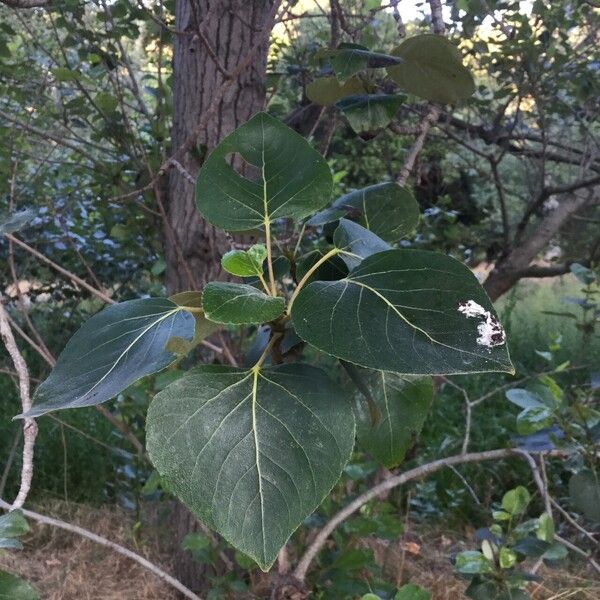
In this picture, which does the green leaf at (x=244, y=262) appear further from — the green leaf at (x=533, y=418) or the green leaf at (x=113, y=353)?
the green leaf at (x=533, y=418)

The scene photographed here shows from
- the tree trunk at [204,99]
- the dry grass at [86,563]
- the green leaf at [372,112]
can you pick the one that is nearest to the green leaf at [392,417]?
the green leaf at [372,112]

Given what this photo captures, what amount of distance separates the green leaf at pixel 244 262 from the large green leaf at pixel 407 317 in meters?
0.08

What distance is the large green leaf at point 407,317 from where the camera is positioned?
1.43 ft

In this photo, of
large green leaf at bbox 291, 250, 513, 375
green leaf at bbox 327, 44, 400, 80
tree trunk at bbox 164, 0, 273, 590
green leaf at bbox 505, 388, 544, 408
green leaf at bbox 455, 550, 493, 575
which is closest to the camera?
large green leaf at bbox 291, 250, 513, 375

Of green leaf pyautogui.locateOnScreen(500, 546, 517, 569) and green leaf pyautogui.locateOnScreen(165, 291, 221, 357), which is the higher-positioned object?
green leaf pyautogui.locateOnScreen(165, 291, 221, 357)

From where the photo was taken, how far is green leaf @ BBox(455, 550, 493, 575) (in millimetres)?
876

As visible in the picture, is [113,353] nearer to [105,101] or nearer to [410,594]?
[410,594]

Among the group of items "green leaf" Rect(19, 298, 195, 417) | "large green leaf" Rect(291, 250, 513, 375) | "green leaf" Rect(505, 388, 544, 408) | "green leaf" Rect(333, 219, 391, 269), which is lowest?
"green leaf" Rect(505, 388, 544, 408)

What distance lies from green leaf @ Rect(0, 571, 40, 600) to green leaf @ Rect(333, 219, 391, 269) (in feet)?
1.26

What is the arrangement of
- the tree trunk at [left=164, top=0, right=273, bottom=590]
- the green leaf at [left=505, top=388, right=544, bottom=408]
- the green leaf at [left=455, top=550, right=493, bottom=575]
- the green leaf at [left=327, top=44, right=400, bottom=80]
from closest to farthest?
the green leaf at [left=327, top=44, right=400, bottom=80] < the green leaf at [left=455, top=550, right=493, bottom=575] < the green leaf at [left=505, top=388, right=544, bottom=408] < the tree trunk at [left=164, top=0, right=273, bottom=590]

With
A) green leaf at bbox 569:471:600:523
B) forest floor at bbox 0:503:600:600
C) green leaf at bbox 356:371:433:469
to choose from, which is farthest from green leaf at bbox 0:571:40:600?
forest floor at bbox 0:503:600:600

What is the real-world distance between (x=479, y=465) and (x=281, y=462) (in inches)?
78.0

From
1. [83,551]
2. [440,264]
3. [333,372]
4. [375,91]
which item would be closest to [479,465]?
[333,372]

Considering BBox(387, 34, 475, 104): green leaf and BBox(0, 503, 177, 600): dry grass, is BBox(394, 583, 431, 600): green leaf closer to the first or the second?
BBox(387, 34, 475, 104): green leaf
